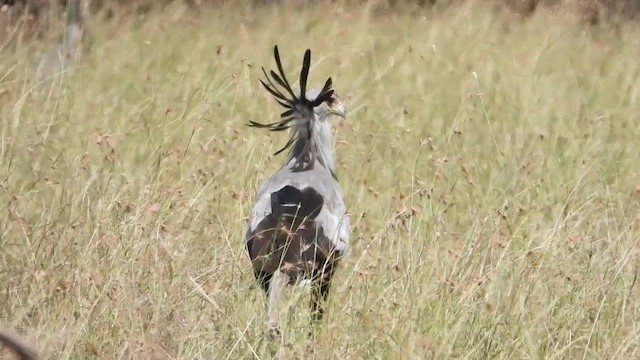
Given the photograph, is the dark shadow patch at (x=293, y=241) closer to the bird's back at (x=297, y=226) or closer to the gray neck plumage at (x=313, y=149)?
the bird's back at (x=297, y=226)

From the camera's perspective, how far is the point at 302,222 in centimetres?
396

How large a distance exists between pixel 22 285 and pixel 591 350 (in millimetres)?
1789

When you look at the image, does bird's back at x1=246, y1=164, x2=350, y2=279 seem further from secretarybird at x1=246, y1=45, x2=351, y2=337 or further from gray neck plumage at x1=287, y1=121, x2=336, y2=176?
gray neck plumage at x1=287, y1=121, x2=336, y2=176

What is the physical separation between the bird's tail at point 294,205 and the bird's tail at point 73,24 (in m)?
3.40

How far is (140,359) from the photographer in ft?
10.6

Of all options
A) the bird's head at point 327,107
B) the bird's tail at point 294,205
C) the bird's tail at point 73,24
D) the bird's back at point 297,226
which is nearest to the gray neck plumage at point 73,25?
the bird's tail at point 73,24

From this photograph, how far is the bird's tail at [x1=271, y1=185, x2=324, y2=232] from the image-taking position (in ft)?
13.4

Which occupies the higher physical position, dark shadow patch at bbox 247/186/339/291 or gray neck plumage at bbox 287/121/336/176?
gray neck plumage at bbox 287/121/336/176

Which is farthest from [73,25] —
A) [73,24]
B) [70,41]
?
[70,41]

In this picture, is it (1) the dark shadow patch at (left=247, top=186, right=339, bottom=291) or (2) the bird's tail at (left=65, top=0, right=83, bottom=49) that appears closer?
(1) the dark shadow patch at (left=247, top=186, right=339, bottom=291)

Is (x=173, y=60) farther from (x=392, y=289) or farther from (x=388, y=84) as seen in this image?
(x=392, y=289)

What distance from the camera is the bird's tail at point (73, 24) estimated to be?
23.6 ft

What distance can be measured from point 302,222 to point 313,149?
651 millimetres

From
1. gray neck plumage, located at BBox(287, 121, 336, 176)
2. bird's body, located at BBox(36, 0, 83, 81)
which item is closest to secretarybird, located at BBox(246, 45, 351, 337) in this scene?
gray neck plumage, located at BBox(287, 121, 336, 176)
